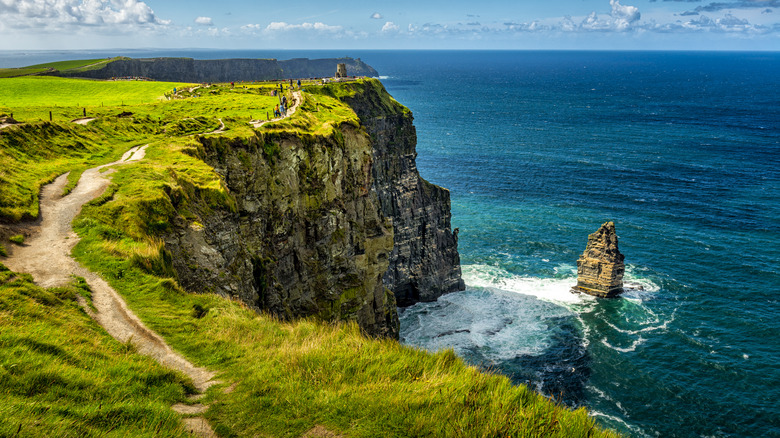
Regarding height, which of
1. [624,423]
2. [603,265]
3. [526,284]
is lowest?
[624,423]

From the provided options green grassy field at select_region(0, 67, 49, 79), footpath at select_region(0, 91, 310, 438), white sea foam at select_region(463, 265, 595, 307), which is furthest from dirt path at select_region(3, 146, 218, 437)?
green grassy field at select_region(0, 67, 49, 79)

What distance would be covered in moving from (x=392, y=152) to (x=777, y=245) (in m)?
58.1

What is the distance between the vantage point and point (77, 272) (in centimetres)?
1903

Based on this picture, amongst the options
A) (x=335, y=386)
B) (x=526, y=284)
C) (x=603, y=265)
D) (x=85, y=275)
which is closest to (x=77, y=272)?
(x=85, y=275)

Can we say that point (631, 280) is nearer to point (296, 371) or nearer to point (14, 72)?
point (296, 371)

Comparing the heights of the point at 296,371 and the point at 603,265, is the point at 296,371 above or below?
above

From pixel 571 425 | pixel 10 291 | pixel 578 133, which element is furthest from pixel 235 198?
pixel 578 133

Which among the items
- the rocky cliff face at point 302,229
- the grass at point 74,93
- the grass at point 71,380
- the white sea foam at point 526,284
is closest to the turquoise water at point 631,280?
the white sea foam at point 526,284

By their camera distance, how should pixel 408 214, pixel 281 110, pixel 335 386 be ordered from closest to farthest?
pixel 335 386
pixel 281 110
pixel 408 214

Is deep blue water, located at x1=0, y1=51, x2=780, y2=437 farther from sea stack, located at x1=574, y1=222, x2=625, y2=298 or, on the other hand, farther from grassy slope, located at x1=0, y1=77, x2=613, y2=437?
grassy slope, located at x1=0, y1=77, x2=613, y2=437

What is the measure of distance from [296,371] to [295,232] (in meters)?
24.9

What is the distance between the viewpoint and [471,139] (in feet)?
497

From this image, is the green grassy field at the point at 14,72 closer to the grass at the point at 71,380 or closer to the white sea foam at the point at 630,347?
the grass at the point at 71,380

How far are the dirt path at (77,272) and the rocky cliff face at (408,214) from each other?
4206 cm
